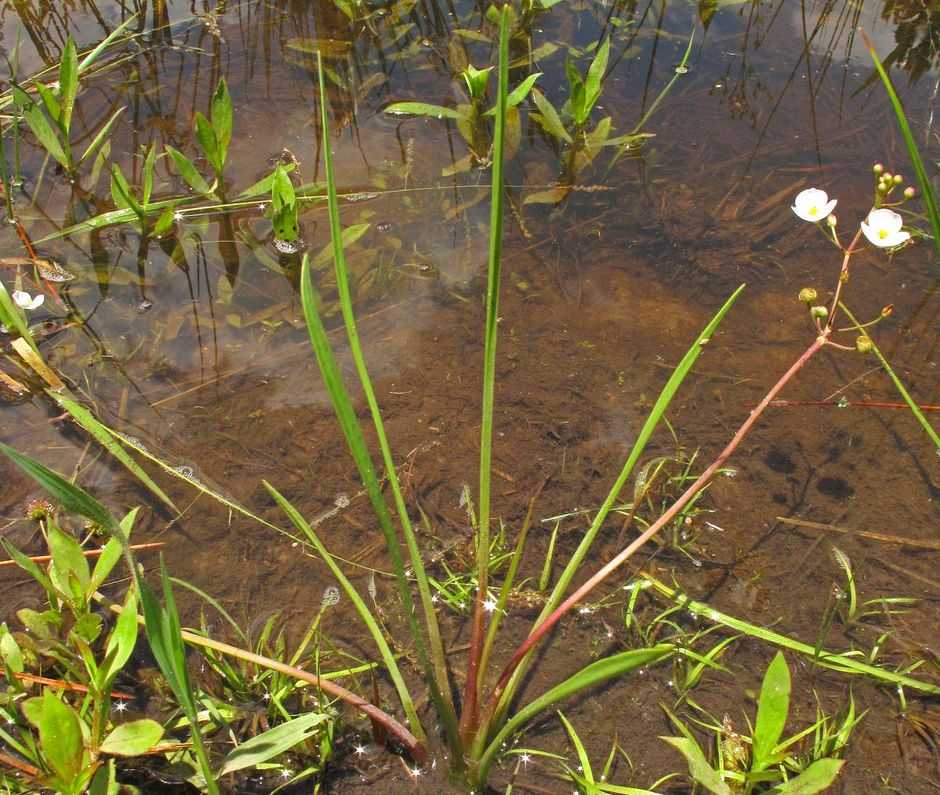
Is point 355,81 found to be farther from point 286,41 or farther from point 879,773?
point 879,773

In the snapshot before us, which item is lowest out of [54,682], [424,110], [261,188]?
[54,682]

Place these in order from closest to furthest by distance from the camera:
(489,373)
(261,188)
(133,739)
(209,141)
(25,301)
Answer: (489,373) < (133,739) < (25,301) < (209,141) < (261,188)

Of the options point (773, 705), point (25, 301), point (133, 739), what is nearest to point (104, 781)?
point (133, 739)

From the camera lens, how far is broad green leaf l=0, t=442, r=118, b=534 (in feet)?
4.33

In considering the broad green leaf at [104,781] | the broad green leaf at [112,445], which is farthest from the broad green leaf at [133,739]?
the broad green leaf at [112,445]

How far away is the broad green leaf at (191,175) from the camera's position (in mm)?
2852

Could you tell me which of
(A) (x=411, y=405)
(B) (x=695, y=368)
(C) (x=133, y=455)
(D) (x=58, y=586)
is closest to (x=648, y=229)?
(B) (x=695, y=368)

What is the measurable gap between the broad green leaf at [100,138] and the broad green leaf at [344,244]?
0.92 m

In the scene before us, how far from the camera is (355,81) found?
3.70 metres

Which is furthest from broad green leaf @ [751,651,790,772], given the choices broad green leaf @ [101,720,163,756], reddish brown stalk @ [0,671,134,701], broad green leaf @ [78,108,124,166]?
broad green leaf @ [78,108,124,166]

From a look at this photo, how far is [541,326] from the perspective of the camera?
2.72 meters

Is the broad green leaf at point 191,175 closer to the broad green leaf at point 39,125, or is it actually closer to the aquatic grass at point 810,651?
the broad green leaf at point 39,125

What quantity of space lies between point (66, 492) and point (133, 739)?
545mm

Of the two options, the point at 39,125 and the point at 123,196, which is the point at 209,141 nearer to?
the point at 123,196
